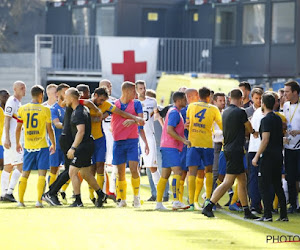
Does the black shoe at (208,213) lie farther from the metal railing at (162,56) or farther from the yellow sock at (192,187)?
the metal railing at (162,56)

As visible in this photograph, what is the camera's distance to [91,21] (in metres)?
34.7

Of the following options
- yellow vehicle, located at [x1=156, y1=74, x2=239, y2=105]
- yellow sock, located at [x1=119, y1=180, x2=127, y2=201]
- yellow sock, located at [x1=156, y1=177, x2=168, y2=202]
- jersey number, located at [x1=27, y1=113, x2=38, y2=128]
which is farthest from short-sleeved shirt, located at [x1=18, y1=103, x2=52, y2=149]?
yellow vehicle, located at [x1=156, y1=74, x2=239, y2=105]

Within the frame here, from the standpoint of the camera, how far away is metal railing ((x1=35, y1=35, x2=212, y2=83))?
3262 centimetres

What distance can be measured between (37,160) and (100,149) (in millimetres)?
944

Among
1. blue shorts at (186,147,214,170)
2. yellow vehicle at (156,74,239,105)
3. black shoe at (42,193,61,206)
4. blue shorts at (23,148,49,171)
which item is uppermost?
yellow vehicle at (156,74,239,105)

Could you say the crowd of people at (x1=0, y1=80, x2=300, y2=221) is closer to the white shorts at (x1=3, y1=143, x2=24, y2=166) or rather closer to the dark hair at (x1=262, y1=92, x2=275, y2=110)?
the dark hair at (x1=262, y1=92, x2=275, y2=110)

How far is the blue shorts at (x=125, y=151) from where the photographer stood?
14.5 meters

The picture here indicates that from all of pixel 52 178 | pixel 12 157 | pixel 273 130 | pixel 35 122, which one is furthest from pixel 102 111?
pixel 273 130

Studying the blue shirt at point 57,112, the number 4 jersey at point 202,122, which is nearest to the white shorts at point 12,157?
the blue shirt at point 57,112

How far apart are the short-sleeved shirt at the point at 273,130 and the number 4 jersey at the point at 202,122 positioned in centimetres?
128

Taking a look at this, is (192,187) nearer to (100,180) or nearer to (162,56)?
(100,180)

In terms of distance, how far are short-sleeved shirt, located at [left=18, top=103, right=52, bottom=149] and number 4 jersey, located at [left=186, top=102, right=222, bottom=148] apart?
85.0 inches

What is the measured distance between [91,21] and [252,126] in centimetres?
2144

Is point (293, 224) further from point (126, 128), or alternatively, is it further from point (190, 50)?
point (190, 50)
